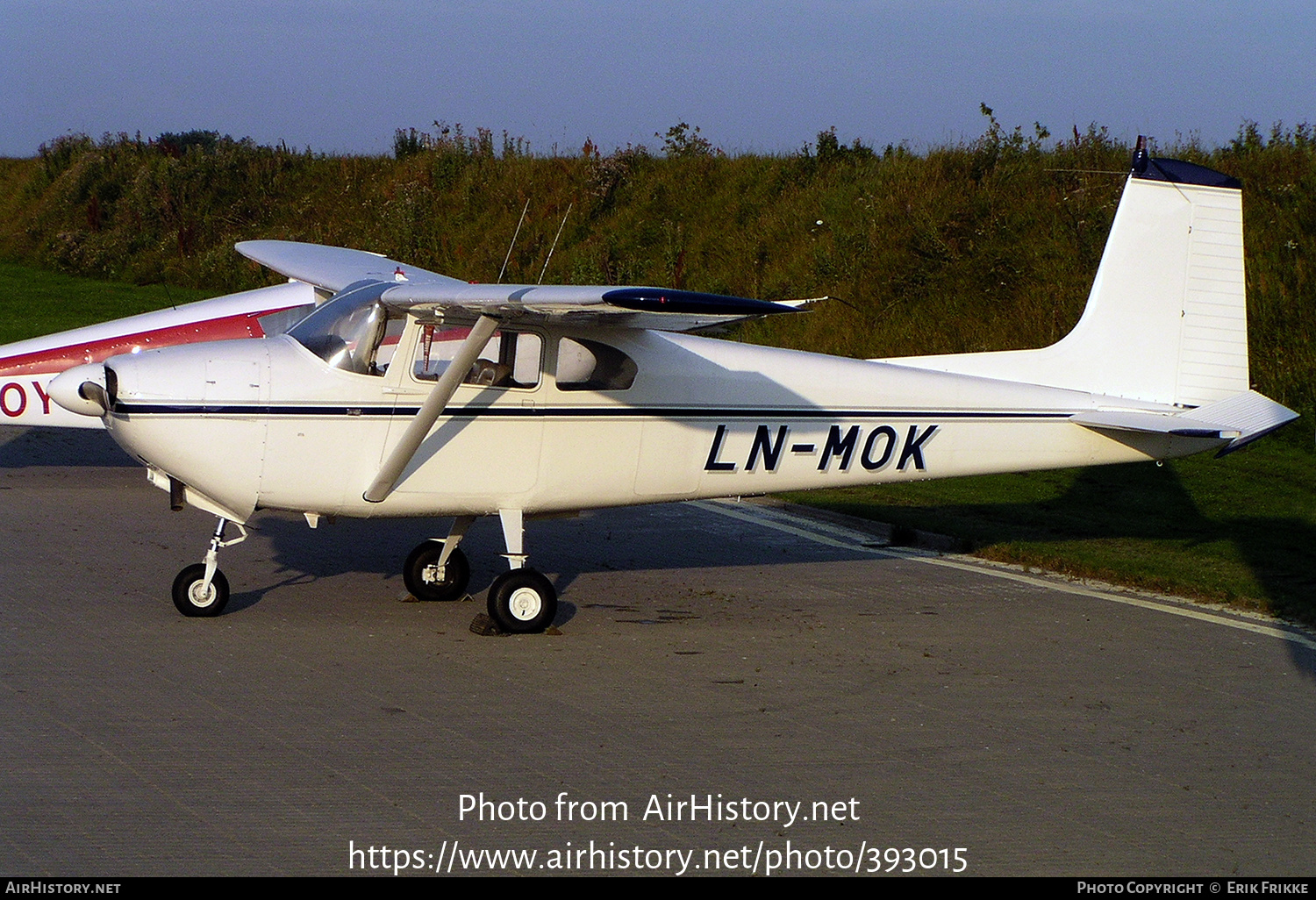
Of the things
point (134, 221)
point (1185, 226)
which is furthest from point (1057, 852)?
point (134, 221)

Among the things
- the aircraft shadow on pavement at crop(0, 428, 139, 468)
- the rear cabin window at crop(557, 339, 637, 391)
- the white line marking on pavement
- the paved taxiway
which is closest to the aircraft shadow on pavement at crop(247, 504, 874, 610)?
the paved taxiway

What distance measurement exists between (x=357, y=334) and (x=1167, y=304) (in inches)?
226

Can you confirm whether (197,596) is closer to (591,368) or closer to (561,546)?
(591,368)

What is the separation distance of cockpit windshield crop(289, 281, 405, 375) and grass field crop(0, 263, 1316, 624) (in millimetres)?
5566

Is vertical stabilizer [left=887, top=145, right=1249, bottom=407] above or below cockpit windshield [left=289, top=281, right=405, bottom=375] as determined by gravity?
above

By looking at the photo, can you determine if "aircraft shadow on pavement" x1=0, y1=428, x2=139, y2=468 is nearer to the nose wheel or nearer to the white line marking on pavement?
the nose wheel

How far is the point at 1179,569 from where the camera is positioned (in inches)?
412

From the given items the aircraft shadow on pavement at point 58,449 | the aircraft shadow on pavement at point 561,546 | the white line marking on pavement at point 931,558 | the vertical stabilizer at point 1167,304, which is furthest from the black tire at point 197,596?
the aircraft shadow on pavement at point 58,449

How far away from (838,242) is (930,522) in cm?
1270

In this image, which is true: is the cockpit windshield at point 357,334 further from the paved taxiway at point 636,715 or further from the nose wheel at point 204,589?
the paved taxiway at point 636,715

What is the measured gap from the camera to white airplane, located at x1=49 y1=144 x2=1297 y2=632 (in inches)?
303

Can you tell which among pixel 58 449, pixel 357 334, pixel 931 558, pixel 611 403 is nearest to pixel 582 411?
pixel 611 403

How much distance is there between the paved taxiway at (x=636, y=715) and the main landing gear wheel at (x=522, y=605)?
140mm

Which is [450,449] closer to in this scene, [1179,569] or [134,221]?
[1179,569]
